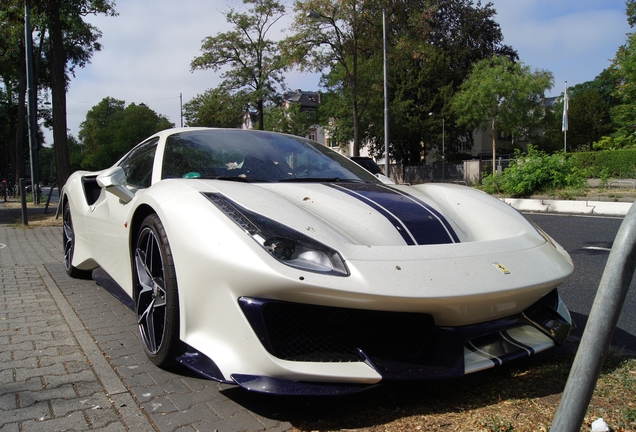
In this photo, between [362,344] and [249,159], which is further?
[249,159]

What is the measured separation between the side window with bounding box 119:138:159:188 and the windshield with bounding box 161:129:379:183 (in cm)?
20

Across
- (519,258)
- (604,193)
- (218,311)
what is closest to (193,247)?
(218,311)

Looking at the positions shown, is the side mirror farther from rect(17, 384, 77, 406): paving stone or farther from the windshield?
rect(17, 384, 77, 406): paving stone

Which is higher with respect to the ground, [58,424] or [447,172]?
[447,172]

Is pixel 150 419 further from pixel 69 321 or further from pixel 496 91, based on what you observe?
pixel 496 91

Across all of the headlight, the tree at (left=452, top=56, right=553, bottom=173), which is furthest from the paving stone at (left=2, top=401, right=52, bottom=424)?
the tree at (left=452, top=56, right=553, bottom=173)

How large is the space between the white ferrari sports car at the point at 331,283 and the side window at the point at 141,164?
20.3 inches

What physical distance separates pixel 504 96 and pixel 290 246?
34980 millimetres

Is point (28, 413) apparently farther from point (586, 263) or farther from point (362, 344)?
point (586, 263)

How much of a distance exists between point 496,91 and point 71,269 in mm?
32804

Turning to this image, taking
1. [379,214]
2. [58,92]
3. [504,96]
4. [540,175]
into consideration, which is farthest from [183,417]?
[504,96]

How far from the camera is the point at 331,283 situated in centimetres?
183

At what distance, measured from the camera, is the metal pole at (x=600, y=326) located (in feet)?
3.99

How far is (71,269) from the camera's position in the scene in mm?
4793
